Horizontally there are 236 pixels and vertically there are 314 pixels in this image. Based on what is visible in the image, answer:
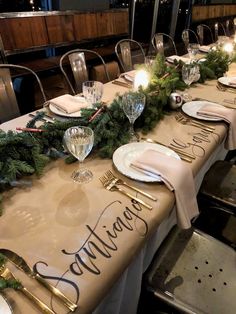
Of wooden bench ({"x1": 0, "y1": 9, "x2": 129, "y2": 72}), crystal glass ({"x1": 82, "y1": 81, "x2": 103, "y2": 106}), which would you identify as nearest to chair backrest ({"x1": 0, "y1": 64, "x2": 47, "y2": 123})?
crystal glass ({"x1": 82, "y1": 81, "x2": 103, "y2": 106})

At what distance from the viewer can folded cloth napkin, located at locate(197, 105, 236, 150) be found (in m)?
1.24

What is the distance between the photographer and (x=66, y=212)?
74cm

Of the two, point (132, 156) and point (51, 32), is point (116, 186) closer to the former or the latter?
point (132, 156)

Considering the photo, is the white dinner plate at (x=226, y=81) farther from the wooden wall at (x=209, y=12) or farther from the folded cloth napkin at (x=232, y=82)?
the wooden wall at (x=209, y=12)

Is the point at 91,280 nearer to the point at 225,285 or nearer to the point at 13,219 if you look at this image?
the point at 13,219

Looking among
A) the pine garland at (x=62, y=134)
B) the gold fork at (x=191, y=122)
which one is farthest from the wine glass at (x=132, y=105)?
the gold fork at (x=191, y=122)

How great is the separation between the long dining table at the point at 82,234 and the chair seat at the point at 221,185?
42 cm

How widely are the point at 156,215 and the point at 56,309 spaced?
0.35 m

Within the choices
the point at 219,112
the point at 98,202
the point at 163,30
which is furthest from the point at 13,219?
the point at 163,30

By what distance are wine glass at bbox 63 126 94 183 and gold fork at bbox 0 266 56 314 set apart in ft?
1.15

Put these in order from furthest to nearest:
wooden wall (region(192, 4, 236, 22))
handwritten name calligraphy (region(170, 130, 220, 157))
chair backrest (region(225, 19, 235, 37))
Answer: wooden wall (region(192, 4, 236, 22)) < chair backrest (region(225, 19, 235, 37)) < handwritten name calligraphy (region(170, 130, 220, 157))

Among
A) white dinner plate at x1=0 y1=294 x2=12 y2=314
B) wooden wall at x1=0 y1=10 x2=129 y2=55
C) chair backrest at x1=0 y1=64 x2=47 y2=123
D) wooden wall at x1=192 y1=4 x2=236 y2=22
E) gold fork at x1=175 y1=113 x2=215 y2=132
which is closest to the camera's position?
white dinner plate at x1=0 y1=294 x2=12 y2=314

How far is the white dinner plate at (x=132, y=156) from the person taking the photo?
85 cm

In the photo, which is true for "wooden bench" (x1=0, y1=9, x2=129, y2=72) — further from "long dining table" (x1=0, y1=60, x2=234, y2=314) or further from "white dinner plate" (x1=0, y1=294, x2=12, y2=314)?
"white dinner plate" (x1=0, y1=294, x2=12, y2=314)
